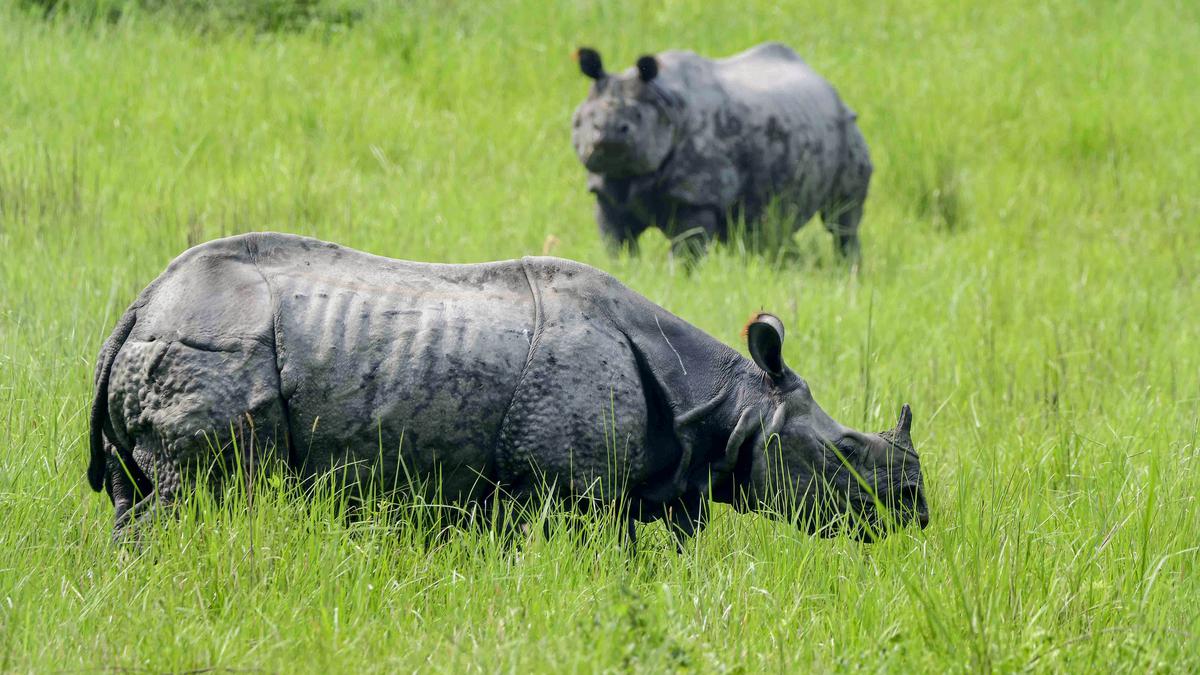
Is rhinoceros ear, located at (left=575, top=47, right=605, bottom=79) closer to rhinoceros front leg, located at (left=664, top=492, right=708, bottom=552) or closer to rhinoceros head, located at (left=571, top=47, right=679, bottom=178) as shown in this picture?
rhinoceros head, located at (left=571, top=47, right=679, bottom=178)

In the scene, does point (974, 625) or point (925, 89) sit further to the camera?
point (925, 89)

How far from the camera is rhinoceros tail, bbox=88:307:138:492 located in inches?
141

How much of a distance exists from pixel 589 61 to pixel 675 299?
4.77 ft

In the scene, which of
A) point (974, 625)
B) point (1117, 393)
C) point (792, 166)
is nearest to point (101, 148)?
point (792, 166)

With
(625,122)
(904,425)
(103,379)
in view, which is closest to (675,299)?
(625,122)

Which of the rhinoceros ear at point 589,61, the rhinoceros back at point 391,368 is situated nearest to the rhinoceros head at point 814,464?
the rhinoceros back at point 391,368

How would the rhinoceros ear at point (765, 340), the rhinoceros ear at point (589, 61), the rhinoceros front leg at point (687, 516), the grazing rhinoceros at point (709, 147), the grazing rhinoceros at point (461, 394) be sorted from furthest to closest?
1. the grazing rhinoceros at point (709, 147)
2. the rhinoceros ear at point (589, 61)
3. the rhinoceros front leg at point (687, 516)
4. the rhinoceros ear at point (765, 340)
5. the grazing rhinoceros at point (461, 394)

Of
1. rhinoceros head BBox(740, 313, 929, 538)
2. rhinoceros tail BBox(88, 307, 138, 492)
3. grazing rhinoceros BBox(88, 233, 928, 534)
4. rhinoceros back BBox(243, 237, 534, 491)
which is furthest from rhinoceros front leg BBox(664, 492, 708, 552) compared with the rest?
rhinoceros tail BBox(88, 307, 138, 492)

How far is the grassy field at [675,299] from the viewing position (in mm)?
3256

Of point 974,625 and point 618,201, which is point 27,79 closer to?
point 618,201

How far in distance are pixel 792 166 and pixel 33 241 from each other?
4075 mm

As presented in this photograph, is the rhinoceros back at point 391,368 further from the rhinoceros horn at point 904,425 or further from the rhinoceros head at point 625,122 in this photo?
the rhinoceros head at point 625,122

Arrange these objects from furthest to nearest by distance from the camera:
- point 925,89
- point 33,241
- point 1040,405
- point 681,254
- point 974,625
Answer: point 925,89 → point 681,254 → point 33,241 → point 1040,405 → point 974,625

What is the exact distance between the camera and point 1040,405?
5684 millimetres
